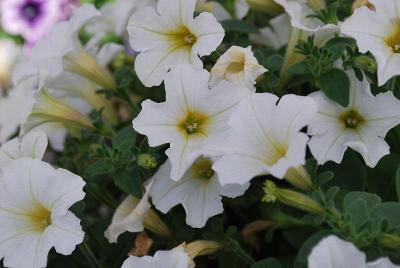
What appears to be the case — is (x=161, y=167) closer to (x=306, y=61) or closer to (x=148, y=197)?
(x=148, y=197)

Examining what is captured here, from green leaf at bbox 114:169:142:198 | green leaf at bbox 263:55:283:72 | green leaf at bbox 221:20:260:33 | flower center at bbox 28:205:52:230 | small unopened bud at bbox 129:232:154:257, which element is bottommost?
small unopened bud at bbox 129:232:154:257

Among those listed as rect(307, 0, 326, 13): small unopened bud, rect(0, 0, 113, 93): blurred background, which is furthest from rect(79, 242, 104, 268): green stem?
rect(0, 0, 113, 93): blurred background

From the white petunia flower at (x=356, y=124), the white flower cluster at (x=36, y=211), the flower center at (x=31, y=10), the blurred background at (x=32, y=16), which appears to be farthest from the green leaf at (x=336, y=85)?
the flower center at (x=31, y=10)

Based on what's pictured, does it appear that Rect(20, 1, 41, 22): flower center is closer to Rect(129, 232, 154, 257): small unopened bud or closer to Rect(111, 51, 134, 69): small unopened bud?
Rect(111, 51, 134, 69): small unopened bud

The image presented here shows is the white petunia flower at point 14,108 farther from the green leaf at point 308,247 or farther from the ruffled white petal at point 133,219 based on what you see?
the green leaf at point 308,247

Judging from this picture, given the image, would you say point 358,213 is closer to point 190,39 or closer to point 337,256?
point 337,256

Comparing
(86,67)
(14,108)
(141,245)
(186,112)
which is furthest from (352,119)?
(14,108)
